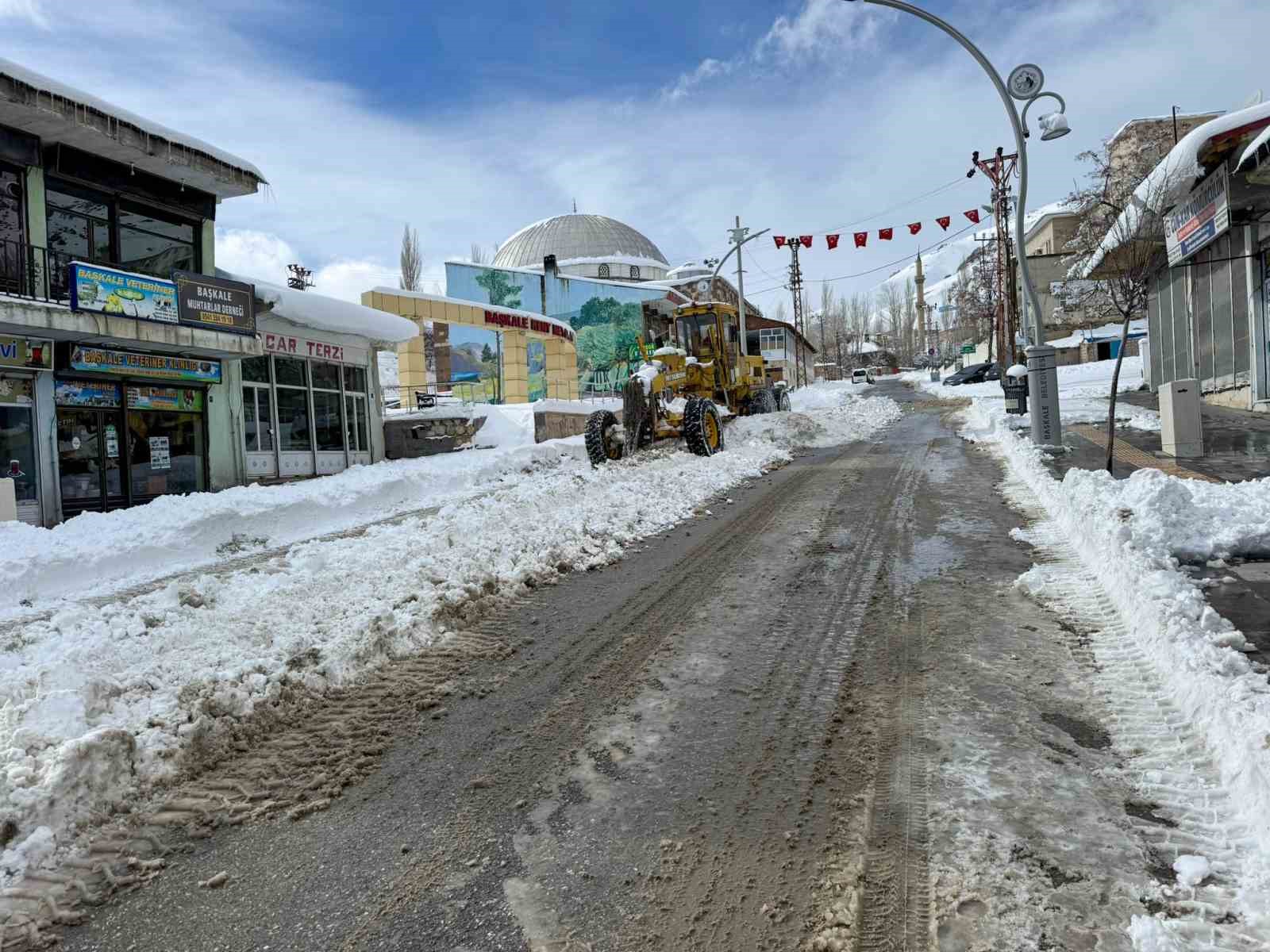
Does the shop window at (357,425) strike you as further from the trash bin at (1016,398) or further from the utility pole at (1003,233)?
the utility pole at (1003,233)

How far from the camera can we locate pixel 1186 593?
4500 millimetres

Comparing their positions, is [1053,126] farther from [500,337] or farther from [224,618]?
[500,337]

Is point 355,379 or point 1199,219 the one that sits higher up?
point 1199,219

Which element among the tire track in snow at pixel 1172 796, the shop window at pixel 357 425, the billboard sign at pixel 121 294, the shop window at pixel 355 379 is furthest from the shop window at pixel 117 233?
the tire track in snow at pixel 1172 796

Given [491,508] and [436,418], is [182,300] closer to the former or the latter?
[436,418]

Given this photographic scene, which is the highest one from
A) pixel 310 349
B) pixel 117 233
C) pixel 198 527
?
pixel 117 233

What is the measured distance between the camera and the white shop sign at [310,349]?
1836 cm

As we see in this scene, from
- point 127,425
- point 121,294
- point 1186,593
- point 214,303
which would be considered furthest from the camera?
point 214,303

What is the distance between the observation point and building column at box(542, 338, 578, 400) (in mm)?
31484

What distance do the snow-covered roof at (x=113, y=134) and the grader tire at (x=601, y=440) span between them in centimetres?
991

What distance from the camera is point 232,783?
137 inches

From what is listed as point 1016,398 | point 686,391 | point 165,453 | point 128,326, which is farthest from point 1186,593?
point 165,453

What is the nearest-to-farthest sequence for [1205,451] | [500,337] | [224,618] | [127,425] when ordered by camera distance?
1. [224,618]
2. [1205,451]
3. [127,425]
4. [500,337]

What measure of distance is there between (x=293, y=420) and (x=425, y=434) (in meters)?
3.68
